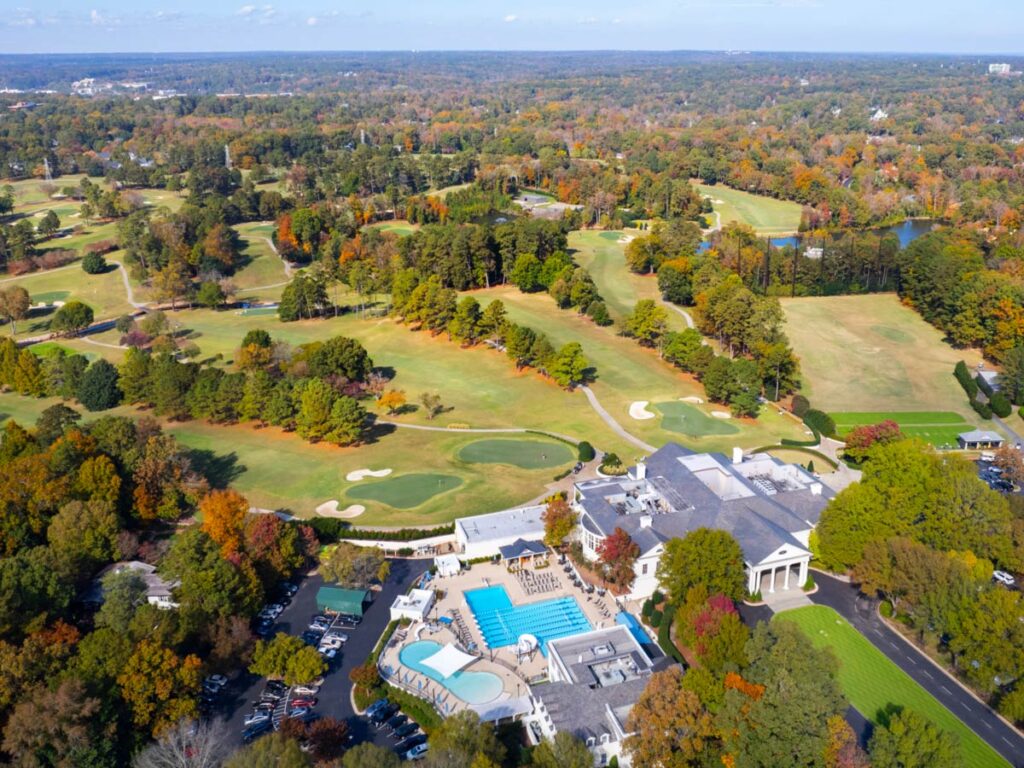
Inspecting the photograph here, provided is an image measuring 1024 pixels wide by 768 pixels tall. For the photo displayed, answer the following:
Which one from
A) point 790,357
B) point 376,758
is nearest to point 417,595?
point 376,758

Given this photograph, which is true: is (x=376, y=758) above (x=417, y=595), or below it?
above

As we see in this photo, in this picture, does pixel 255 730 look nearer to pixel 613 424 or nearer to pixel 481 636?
pixel 481 636

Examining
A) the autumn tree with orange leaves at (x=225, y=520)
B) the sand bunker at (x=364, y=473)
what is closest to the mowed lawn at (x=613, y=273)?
the sand bunker at (x=364, y=473)

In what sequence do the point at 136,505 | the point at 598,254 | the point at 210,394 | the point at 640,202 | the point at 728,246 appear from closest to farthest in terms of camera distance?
the point at 136,505, the point at 210,394, the point at 728,246, the point at 598,254, the point at 640,202

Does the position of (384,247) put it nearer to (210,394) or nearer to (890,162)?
(210,394)

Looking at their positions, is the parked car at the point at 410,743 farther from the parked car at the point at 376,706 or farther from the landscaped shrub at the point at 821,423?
the landscaped shrub at the point at 821,423

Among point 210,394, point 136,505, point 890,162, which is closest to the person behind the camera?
point 136,505

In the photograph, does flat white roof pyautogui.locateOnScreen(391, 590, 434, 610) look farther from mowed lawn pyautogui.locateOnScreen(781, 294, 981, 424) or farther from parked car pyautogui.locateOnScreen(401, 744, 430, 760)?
mowed lawn pyautogui.locateOnScreen(781, 294, 981, 424)
